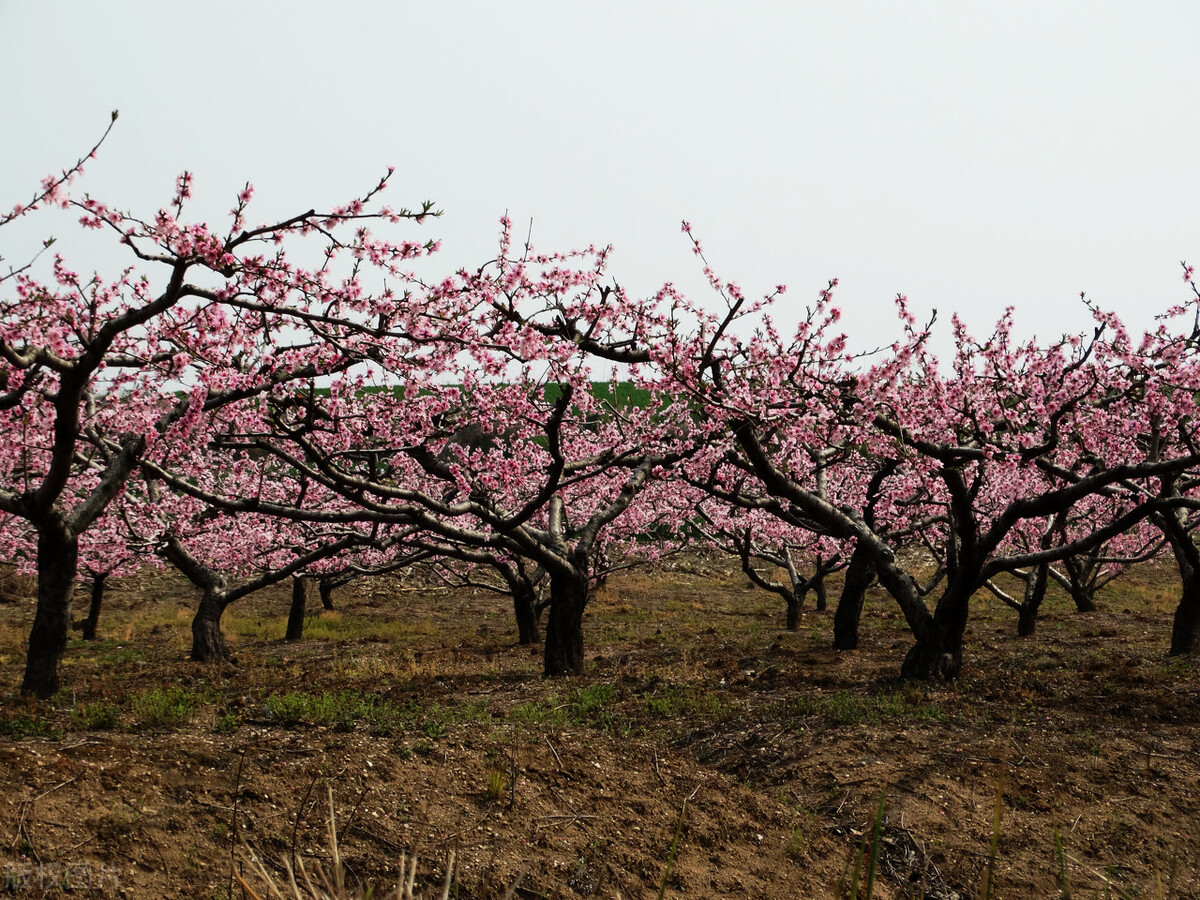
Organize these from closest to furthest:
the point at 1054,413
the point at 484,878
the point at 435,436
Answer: the point at 484,878 → the point at 1054,413 → the point at 435,436

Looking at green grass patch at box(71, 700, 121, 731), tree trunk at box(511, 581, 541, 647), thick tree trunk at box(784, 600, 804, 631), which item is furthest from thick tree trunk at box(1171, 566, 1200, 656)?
green grass patch at box(71, 700, 121, 731)

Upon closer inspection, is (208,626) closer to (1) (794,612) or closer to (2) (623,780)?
(2) (623,780)

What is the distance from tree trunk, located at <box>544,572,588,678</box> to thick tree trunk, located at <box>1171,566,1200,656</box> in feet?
30.4

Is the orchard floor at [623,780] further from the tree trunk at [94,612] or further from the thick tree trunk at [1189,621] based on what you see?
the tree trunk at [94,612]

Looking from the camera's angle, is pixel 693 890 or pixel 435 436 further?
pixel 435 436

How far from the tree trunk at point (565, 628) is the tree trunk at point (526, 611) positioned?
5210 mm

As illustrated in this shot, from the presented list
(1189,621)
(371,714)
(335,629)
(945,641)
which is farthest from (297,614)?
(1189,621)

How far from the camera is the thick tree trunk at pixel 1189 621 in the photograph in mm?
13509

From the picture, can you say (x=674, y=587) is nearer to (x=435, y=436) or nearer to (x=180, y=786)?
(x=435, y=436)

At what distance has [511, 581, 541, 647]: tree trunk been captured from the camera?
59.2ft

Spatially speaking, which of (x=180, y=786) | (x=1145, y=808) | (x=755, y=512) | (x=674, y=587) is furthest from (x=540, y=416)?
(x=674, y=587)

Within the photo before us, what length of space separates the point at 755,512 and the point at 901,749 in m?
13.9

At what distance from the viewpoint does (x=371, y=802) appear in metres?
5.93

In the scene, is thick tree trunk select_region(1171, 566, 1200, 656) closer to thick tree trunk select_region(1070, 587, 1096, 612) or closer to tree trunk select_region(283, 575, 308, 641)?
thick tree trunk select_region(1070, 587, 1096, 612)
